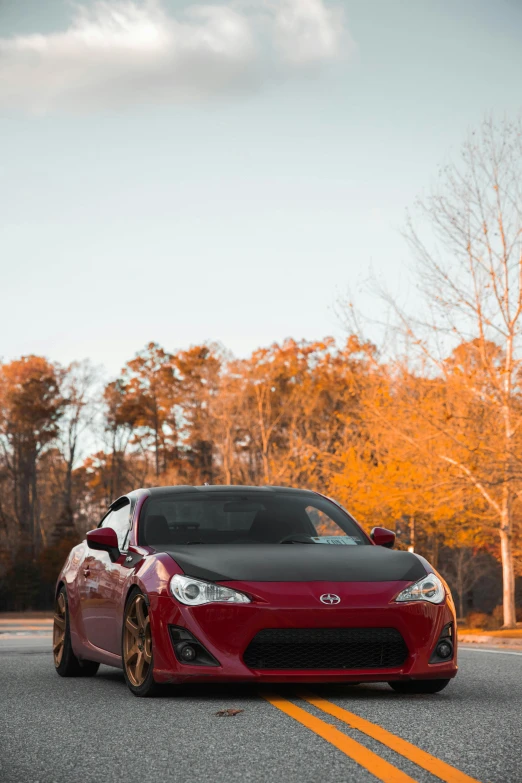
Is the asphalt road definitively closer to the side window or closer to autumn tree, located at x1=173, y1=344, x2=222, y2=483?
the side window

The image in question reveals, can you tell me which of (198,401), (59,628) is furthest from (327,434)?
Answer: (59,628)

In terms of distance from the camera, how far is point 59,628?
8.98 m

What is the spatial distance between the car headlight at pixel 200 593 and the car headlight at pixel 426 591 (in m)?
1.00

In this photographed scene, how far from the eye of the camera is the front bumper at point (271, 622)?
641cm

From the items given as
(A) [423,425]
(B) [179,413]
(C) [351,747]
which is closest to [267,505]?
(C) [351,747]

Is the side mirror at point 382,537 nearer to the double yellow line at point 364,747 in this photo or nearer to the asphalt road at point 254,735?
the asphalt road at point 254,735

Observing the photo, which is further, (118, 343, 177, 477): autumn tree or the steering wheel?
(118, 343, 177, 477): autumn tree

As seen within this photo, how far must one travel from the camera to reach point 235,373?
168ft

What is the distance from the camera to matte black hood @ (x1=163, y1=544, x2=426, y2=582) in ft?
21.6

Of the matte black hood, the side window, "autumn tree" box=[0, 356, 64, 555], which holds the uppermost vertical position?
"autumn tree" box=[0, 356, 64, 555]

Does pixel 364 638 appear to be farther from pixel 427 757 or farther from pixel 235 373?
pixel 235 373

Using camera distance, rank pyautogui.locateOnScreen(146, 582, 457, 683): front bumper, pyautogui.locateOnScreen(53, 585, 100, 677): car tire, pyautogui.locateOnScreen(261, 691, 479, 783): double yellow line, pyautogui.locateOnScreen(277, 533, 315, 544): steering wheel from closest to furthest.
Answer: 1. pyautogui.locateOnScreen(261, 691, 479, 783): double yellow line
2. pyautogui.locateOnScreen(146, 582, 457, 683): front bumper
3. pyautogui.locateOnScreen(277, 533, 315, 544): steering wheel
4. pyautogui.locateOnScreen(53, 585, 100, 677): car tire

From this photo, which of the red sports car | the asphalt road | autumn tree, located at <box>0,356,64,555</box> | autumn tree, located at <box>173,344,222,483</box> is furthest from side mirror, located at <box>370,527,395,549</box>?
autumn tree, located at <box>0,356,64,555</box>

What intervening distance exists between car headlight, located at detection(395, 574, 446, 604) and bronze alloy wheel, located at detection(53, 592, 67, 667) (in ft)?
10.7
